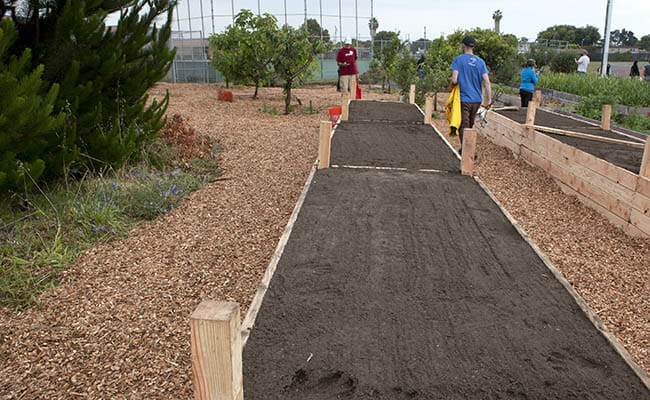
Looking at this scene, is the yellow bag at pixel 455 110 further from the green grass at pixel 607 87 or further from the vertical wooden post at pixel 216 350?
the vertical wooden post at pixel 216 350

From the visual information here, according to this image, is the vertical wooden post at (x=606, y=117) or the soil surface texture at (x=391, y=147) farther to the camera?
the vertical wooden post at (x=606, y=117)

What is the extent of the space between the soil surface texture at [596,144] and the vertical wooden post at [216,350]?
19.6ft

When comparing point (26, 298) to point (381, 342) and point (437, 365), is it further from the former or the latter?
point (437, 365)

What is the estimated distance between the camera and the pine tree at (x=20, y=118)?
356cm

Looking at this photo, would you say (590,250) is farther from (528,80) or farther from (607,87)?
(607,87)

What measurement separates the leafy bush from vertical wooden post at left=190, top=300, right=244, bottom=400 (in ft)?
87.6

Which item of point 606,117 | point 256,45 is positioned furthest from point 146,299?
point 256,45

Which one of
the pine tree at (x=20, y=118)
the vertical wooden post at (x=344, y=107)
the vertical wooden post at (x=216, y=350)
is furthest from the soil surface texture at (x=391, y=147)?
the vertical wooden post at (x=216, y=350)

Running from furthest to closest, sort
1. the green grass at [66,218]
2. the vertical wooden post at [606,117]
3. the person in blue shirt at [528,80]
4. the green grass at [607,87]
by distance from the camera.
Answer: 1. the person in blue shirt at [528,80]
2. the green grass at [607,87]
3. the vertical wooden post at [606,117]
4. the green grass at [66,218]

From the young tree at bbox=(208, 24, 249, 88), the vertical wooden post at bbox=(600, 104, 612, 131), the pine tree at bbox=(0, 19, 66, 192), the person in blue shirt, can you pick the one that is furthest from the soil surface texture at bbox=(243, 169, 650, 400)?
the young tree at bbox=(208, 24, 249, 88)

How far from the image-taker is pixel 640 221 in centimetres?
485

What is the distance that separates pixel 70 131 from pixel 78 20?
1054 mm

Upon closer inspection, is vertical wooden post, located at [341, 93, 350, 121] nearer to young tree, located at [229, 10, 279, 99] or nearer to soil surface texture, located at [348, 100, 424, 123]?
soil surface texture, located at [348, 100, 424, 123]

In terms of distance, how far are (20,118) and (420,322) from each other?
3.18 m
